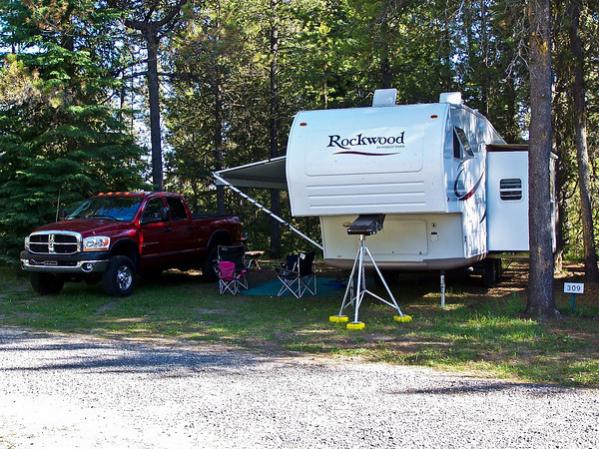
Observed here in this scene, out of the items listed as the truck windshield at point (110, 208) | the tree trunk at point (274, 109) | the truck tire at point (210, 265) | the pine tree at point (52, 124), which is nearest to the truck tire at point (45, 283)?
the truck windshield at point (110, 208)

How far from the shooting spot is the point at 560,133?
1546 cm

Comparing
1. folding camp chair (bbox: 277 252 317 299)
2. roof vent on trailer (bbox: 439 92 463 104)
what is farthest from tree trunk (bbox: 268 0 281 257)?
roof vent on trailer (bbox: 439 92 463 104)

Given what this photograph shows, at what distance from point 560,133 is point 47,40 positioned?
1197cm

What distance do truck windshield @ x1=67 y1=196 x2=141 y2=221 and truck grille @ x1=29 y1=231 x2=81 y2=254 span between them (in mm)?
1008

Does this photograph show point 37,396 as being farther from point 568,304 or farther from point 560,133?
point 560,133

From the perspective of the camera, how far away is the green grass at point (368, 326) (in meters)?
7.63

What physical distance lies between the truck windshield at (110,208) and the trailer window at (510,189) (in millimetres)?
6775

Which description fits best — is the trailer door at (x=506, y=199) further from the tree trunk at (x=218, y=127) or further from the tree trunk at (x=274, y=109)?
the tree trunk at (x=218, y=127)

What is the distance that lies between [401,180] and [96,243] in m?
5.70

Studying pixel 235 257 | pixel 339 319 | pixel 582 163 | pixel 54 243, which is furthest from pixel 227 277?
pixel 582 163

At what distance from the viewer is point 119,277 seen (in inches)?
507

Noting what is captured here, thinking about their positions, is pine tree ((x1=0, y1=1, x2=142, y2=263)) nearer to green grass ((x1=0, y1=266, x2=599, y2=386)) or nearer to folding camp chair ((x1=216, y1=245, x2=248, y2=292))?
green grass ((x1=0, y1=266, x2=599, y2=386))

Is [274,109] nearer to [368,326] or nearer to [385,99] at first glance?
[385,99]

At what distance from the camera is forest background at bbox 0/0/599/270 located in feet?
46.8
